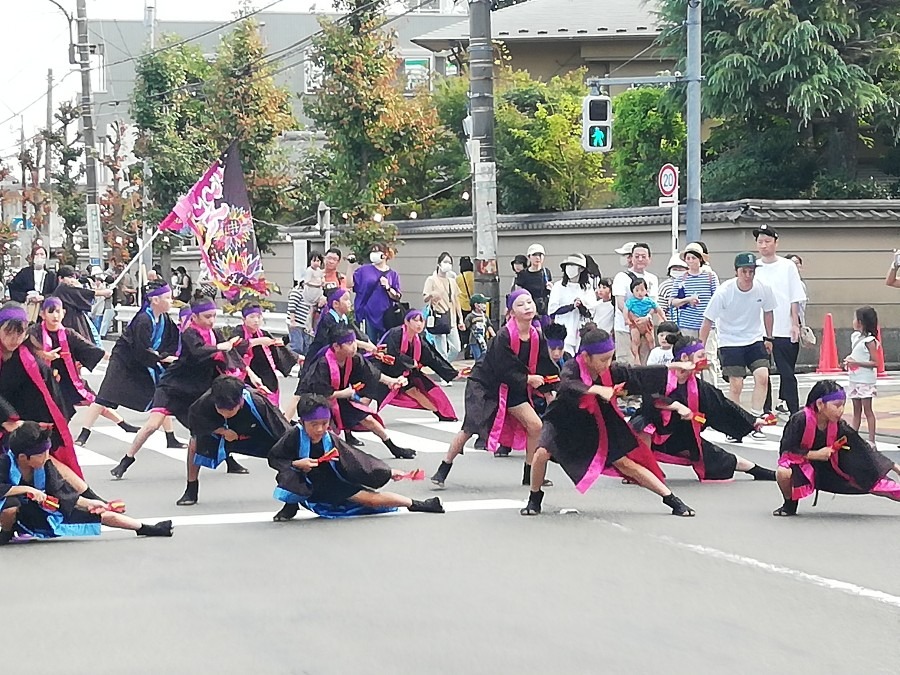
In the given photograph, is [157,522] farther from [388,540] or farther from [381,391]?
A: [381,391]

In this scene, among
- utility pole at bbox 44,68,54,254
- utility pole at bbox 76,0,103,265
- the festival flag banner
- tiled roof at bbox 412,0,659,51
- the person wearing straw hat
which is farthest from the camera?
utility pole at bbox 44,68,54,254

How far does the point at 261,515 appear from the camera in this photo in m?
10.1

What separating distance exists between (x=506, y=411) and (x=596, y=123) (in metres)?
10.4

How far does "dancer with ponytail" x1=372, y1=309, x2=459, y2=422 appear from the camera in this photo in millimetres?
13390

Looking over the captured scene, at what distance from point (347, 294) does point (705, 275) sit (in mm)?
4021

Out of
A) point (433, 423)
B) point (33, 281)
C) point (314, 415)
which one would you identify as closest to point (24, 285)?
point (33, 281)

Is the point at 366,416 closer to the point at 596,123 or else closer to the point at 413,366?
the point at 413,366

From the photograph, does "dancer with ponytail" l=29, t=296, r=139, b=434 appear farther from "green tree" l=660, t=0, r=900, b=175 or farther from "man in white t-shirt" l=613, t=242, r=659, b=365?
"green tree" l=660, t=0, r=900, b=175

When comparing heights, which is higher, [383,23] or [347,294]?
[383,23]

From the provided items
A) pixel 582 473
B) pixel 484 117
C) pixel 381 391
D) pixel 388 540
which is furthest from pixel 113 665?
pixel 484 117

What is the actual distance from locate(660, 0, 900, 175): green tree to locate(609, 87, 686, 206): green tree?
3.19 m

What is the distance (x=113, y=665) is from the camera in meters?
6.12

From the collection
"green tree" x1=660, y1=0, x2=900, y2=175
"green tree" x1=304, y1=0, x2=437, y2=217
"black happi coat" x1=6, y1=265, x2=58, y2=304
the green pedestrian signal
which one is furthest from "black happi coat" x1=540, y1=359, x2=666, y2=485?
"green tree" x1=304, y1=0, x2=437, y2=217

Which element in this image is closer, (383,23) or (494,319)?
(494,319)
